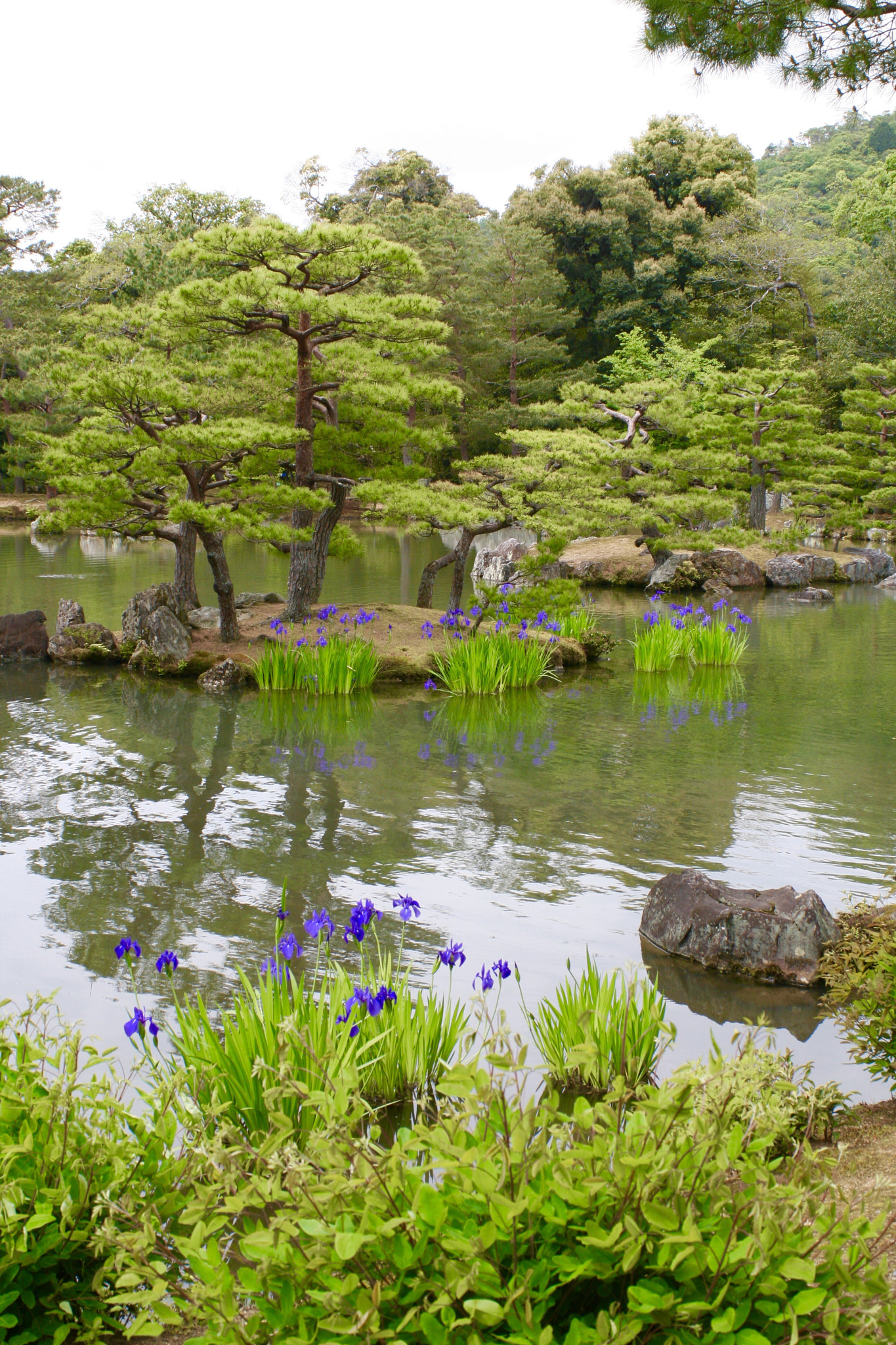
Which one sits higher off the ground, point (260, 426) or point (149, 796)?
point (260, 426)

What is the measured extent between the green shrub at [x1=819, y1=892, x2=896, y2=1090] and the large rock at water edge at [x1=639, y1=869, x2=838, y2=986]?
118 millimetres

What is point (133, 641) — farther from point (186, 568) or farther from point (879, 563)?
point (879, 563)

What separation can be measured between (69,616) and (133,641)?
941 millimetres

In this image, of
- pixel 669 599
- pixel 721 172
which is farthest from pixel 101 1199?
pixel 721 172

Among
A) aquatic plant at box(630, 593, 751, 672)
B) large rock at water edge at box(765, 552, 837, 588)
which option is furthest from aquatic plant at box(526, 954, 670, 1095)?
large rock at water edge at box(765, 552, 837, 588)

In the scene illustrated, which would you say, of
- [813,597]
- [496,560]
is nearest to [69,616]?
[496,560]

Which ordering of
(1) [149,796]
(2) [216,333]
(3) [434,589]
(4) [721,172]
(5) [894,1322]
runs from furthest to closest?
(4) [721,172], (3) [434,589], (2) [216,333], (1) [149,796], (5) [894,1322]

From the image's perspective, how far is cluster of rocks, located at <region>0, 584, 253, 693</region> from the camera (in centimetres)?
1058

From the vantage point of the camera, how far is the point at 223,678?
33.2 ft

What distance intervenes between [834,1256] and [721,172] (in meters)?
35.1

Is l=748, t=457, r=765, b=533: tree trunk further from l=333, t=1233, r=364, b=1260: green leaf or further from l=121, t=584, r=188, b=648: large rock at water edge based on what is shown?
l=333, t=1233, r=364, b=1260: green leaf

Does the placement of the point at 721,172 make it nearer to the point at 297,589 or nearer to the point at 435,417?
the point at 435,417

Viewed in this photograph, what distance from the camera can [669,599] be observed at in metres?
18.4

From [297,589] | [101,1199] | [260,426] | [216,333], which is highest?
[216,333]
